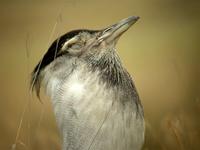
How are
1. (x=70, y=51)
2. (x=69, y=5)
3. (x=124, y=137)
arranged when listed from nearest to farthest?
(x=124, y=137)
(x=70, y=51)
(x=69, y=5)

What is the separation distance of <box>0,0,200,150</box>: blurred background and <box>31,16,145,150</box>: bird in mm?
359

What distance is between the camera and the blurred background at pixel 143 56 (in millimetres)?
2008

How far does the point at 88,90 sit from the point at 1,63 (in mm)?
672

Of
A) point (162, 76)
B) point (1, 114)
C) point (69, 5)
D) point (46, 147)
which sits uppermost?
point (69, 5)

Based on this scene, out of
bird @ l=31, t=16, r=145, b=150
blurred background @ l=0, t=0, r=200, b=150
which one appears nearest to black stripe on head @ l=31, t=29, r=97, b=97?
bird @ l=31, t=16, r=145, b=150

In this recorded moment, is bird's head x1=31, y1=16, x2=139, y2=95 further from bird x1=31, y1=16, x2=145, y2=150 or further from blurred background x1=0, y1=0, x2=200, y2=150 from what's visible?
blurred background x1=0, y1=0, x2=200, y2=150

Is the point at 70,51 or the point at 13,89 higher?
the point at 70,51

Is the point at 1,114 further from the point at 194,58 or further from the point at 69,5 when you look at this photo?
the point at 194,58

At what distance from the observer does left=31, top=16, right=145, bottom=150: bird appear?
1529mm

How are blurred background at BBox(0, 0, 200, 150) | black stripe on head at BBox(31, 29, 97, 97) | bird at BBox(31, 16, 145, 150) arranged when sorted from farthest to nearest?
1. blurred background at BBox(0, 0, 200, 150)
2. black stripe on head at BBox(31, 29, 97, 97)
3. bird at BBox(31, 16, 145, 150)

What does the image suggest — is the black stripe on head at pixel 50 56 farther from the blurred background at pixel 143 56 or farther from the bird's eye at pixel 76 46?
the blurred background at pixel 143 56

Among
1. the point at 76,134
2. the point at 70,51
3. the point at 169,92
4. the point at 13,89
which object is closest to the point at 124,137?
the point at 76,134

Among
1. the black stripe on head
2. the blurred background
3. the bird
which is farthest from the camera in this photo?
the blurred background

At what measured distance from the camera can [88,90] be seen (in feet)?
5.03
